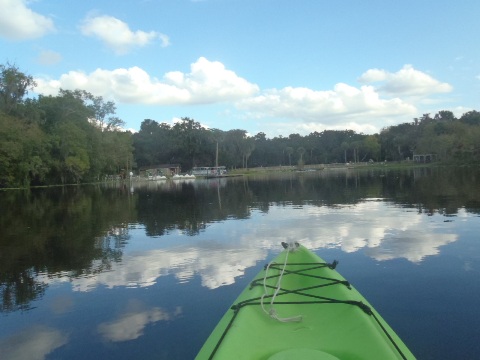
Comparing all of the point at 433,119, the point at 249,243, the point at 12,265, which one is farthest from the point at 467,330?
the point at 433,119

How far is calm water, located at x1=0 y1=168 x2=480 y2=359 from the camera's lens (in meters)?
5.89

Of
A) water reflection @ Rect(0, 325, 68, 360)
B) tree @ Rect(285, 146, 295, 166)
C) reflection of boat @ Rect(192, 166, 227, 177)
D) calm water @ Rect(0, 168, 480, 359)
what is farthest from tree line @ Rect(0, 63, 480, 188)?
water reflection @ Rect(0, 325, 68, 360)

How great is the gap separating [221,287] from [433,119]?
119 m

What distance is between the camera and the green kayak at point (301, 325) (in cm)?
394

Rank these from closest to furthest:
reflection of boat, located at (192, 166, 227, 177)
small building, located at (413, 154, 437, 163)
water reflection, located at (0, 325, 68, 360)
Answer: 1. water reflection, located at (0, 325, 68, 360)
2. reflection of boat, located at (192, 166, 227, 177)
3. small building, located at (413, 154, 437, 163)

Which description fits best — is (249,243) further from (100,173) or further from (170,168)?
(170,168)

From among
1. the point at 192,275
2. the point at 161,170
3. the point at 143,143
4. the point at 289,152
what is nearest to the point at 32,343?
the point at 192,275

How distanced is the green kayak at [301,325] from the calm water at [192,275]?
3.84ft

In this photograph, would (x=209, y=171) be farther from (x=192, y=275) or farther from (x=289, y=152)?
(x=192, y=275)

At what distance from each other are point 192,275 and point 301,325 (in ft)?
15.1

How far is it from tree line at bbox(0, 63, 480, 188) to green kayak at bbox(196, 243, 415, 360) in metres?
55.0

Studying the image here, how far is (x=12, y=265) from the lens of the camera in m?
10.6

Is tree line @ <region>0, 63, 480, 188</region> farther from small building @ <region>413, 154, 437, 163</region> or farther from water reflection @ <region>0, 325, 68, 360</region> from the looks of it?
water reflection @ <region>0, 325, 68, 360</region>

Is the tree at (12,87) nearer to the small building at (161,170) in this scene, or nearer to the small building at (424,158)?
the small building at (161,170)
